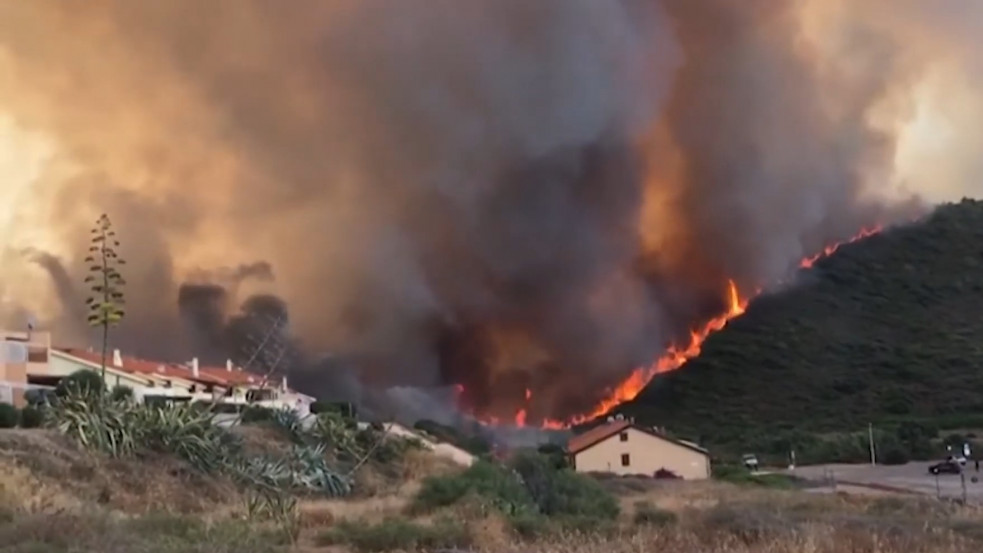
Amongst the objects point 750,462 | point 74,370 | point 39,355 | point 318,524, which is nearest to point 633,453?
point 750,462

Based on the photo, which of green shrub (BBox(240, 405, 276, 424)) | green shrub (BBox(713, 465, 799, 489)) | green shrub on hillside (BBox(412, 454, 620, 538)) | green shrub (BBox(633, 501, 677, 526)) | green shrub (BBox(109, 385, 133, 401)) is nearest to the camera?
green shrub (BBox(633, 501, 677, 526))

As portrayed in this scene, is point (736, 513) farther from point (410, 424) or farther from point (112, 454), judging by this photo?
point (410, 424)

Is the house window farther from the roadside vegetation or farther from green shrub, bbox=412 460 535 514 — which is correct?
green shrub, bbox=412 460 535 514

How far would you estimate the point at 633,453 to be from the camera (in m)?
61.7

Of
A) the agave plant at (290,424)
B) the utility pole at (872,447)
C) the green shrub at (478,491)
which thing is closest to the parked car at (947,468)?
the utility pole at (872,447)

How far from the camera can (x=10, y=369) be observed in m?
57.6

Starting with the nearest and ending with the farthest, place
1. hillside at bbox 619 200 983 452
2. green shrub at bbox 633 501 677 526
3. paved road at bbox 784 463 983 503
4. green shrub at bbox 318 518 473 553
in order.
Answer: green shrub at bbox 318 518 473 553, green shrub at bbox 633 501 677 526, paved road at bbox 784 463 983 503, hillside at bbox 619 200 983 452

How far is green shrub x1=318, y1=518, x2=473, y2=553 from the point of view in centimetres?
1608

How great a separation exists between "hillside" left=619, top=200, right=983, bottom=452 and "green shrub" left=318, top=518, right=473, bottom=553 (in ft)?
236

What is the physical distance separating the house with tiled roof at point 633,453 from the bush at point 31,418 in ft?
105

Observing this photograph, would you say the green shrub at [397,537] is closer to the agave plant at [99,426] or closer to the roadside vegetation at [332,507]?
the roadside vegetation at [332,507]

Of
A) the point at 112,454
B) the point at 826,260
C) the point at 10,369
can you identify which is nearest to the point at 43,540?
the point at 112,454

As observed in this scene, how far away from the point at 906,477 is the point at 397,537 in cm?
4652

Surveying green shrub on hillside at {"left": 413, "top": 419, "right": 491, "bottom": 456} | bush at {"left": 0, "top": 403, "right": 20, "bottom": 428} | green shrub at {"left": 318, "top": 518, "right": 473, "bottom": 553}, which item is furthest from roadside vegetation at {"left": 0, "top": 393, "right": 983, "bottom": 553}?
green shrub on hillside at {"left": 413, "top": 419, "right": 491, "bottom": 456}
